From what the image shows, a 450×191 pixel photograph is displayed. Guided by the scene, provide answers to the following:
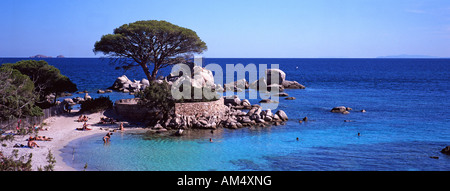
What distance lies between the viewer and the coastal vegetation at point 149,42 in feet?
151

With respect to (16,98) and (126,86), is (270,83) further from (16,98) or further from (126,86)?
(16,98)

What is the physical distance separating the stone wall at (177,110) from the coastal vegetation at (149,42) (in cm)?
988

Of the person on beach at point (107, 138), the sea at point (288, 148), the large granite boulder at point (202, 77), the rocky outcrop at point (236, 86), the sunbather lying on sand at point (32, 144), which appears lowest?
the sea at point (288, 148)

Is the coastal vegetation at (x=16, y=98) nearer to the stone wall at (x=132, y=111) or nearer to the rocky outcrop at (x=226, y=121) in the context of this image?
the stone wall at (x=132, y=111)

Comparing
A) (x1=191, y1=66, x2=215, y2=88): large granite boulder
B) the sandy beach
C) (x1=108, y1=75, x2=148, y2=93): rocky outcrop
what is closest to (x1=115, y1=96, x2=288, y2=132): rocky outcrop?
the sandy beach

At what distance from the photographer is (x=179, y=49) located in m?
49.3

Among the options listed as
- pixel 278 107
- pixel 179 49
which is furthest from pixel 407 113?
pixel 179 49

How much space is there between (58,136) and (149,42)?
19862 millimetres

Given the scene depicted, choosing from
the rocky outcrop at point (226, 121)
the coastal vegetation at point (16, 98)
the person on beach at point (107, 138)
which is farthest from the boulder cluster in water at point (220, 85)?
the person on beach at point (107, 138)

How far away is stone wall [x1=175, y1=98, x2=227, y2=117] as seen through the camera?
1400 inches

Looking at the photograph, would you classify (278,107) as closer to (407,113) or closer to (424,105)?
(407,113)

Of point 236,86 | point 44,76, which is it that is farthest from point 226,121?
point 236,86
